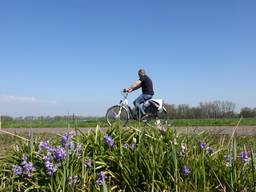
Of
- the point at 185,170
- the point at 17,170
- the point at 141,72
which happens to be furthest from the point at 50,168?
the point at 141,72

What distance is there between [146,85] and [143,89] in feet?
→ 0.65

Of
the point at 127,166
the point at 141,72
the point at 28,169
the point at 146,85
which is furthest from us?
the point at 141,72

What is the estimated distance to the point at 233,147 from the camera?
3143 mm

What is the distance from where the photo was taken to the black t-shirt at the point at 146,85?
13.6 metres

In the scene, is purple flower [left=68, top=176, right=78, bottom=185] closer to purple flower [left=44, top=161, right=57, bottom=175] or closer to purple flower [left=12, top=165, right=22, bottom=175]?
purple flower [left=44, top=161, right=57, bottom=175]

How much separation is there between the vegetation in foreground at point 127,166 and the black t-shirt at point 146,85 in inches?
383

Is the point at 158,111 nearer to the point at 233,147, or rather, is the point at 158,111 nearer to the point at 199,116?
the point at 233,147

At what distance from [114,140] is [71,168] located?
2.78 ft

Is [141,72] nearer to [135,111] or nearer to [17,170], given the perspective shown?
[135,111]

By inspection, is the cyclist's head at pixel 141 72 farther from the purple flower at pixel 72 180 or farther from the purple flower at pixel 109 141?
the purple flower at pixel 72 180

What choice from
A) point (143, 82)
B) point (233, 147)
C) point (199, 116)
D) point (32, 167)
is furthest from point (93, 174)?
point (199, 116)

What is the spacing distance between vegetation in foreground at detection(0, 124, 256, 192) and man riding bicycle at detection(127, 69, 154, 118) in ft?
32.0

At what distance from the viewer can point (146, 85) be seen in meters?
13.7

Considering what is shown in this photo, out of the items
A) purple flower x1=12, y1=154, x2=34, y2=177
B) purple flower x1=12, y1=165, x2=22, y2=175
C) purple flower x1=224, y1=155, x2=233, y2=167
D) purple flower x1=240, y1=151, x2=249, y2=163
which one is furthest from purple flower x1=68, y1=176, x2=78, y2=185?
purple flower x1=240, y1=151, x2=249, y2=163
